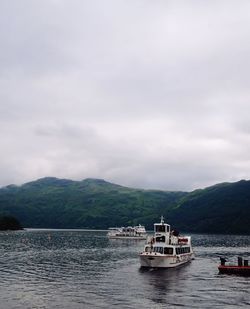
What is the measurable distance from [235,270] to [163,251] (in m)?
18.8

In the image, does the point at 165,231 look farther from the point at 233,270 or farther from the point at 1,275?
the point at 1,275

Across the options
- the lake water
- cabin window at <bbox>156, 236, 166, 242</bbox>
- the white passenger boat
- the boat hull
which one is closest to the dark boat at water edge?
the boat hull

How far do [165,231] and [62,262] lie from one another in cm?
3138

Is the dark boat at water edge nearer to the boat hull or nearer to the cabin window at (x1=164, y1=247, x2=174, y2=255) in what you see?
the boat hull

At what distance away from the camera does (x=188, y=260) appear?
133125 millimetres

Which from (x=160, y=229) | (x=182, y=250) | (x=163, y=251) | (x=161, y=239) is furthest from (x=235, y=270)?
(x=182, y=250)

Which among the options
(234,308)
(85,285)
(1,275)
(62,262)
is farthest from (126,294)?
(62,262)

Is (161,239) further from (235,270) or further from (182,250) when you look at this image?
(235,270)

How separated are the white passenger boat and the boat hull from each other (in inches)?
542

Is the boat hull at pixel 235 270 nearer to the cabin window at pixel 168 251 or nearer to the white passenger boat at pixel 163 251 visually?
the white passenger boat at pixel 163 251

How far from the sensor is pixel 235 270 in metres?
102

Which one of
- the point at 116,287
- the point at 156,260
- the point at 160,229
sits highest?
the point at 160,229

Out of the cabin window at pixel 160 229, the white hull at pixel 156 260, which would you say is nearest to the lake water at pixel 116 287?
the white hull at pixel 156 260

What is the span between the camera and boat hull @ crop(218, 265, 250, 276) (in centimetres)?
10056
